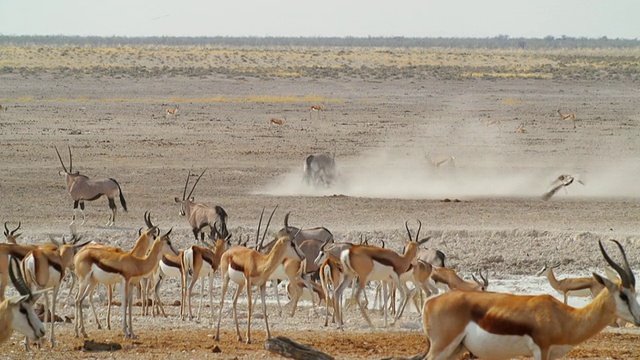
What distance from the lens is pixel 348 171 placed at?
30750 millimetres

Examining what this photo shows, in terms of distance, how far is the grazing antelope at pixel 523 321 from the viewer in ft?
27.5

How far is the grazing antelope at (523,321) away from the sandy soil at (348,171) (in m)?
2.84

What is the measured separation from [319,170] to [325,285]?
13747 mm

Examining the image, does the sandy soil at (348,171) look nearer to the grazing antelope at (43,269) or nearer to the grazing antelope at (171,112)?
the grazing antelope at (43,269)

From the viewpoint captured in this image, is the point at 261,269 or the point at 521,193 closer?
the point at 261,269

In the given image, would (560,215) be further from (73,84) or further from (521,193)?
(73,84)

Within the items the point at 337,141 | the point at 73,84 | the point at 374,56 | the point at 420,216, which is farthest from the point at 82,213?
the point at 374,56

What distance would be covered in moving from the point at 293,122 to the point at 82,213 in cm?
2022

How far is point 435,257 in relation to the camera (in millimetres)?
16594

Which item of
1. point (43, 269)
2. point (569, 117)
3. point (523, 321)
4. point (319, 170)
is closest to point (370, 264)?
point (43, 269)

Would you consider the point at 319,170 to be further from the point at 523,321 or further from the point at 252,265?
the point at 523,321

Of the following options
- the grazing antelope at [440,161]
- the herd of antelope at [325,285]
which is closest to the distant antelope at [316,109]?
the grazing antelope at [440,161]

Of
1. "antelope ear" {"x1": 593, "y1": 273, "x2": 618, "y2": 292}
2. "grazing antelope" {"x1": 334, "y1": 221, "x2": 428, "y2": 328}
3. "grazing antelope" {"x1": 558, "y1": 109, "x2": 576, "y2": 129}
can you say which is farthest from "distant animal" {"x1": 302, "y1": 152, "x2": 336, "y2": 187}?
"antelope ear" {"x1": 593, "y1": 273, "x2": 618, "y2": 292}

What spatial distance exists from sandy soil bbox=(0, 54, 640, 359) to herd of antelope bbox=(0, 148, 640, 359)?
498 mm
